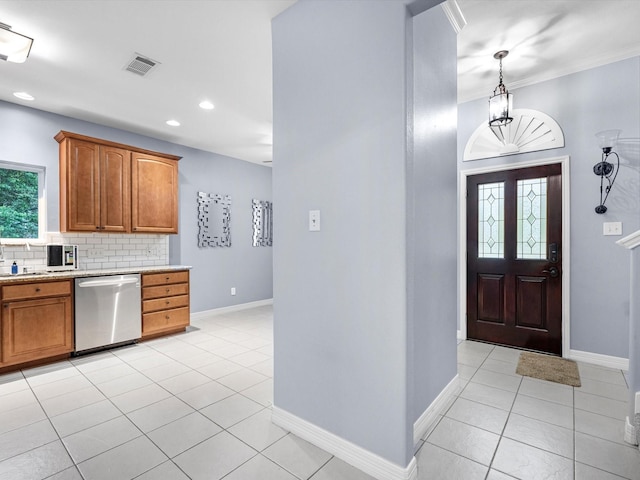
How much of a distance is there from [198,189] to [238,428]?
405 cm

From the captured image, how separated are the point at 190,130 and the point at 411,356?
4.20 metres

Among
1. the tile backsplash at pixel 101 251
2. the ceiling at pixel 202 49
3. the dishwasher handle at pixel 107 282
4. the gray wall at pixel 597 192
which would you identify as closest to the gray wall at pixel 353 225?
the ceiling at pixel 202 49

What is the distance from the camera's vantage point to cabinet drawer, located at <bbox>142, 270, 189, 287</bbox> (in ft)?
13.3

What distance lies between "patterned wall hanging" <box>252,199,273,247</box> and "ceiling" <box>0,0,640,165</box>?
8.02ft

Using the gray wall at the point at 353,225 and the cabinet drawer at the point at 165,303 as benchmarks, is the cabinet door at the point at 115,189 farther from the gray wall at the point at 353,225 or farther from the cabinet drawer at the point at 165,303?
the gray wall at the point at 353,225

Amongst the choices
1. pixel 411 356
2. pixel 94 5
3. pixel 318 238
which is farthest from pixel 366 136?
pixel 94 5

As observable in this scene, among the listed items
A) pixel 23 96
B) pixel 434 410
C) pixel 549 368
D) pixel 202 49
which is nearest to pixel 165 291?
pixel 23 96

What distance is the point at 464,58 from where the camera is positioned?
3.02 m

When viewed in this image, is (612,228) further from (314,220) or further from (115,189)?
(115,189)

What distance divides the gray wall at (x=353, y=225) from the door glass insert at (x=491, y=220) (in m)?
1.84

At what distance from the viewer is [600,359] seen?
10.3 feet

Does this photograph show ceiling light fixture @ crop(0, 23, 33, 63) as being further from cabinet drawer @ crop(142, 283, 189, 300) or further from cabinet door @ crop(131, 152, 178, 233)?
cabinet drawer @ crop(142, 283, 189, 300)

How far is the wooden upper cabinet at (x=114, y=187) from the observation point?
146 inches

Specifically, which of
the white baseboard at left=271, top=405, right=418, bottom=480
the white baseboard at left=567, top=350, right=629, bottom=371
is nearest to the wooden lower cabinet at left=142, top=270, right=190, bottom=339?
the white baseboard at left=271, top=405, right=418, bottom=480
